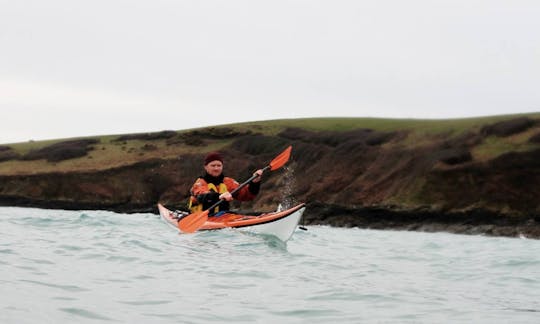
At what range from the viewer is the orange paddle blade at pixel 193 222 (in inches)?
808

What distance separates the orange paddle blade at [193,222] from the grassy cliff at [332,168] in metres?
24.8

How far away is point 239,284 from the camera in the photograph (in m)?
10.9

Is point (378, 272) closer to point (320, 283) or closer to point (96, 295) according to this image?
point (320, 283)

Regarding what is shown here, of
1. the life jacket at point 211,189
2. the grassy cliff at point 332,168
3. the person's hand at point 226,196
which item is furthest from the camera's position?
the grassy cliff at point 332,168

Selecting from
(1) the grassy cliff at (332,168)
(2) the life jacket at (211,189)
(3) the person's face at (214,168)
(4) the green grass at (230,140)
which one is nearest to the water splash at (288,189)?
(1) the grassy cliff at (332,168)

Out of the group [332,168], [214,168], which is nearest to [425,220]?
[332,168]

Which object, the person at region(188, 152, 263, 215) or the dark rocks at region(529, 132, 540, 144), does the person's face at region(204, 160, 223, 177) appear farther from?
the dark rocks at region(529, 132, 540, 144)

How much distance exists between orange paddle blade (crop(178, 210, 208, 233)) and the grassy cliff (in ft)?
81.4

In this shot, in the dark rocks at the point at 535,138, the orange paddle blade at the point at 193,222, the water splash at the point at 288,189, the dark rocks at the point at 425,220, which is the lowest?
the dark rocks at the point at 425,220

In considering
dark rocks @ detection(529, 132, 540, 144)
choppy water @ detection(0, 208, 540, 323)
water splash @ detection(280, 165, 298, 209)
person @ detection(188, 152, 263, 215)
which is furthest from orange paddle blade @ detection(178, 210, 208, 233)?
dark rocks @ detection(529, 132, 540, 144)

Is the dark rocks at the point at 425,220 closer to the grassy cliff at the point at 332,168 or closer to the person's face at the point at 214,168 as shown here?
the grassy cliff at the point at 332,168

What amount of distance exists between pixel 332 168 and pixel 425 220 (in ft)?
47.3

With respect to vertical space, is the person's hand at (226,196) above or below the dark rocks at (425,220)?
above

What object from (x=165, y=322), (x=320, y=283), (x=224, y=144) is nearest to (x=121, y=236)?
(x=320, y=283)
